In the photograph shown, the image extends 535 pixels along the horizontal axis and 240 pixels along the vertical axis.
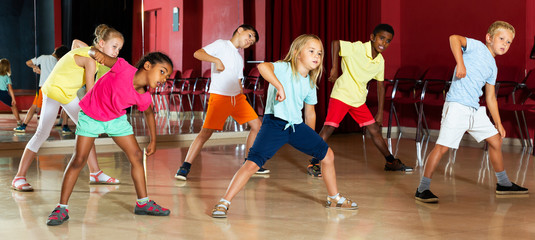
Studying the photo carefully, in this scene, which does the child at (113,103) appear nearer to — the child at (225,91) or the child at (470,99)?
the child at (225,91)

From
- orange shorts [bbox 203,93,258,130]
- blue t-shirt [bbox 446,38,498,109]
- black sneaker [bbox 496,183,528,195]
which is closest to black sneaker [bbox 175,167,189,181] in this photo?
orange shorts [bbox 203,93,258,130]

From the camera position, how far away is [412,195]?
357 centimetres

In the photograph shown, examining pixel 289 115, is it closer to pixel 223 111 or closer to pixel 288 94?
pixel 288 94

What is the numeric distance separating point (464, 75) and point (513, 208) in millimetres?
774

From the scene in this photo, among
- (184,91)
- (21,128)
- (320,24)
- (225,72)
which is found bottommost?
(21,128)

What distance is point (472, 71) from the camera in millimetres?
3377

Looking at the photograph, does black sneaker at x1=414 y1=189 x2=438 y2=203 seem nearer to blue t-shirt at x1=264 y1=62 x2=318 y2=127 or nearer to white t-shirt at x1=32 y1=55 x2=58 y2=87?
blue t-shirt at x1=264 y1=62 x2=318 y2=127

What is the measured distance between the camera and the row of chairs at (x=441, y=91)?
20.1ft

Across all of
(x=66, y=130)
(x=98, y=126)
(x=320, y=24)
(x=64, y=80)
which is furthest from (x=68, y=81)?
(x=320, y=24)

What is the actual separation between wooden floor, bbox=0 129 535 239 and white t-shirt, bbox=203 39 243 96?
641mm

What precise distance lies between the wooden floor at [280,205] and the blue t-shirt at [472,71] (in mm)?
607

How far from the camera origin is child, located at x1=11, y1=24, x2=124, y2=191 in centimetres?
342

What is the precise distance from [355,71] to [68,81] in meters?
2.09

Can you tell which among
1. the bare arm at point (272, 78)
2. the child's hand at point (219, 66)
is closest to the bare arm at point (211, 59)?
the child's hand at point (219, 66)
